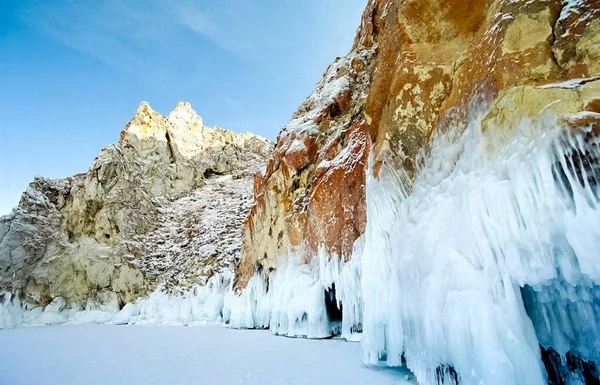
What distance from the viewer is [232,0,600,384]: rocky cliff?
2926 millimetres

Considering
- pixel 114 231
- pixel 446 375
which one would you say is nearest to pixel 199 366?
pixel 446 375

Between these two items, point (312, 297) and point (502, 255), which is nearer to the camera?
point (502, 255)

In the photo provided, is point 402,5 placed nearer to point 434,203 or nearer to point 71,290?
point 434,203

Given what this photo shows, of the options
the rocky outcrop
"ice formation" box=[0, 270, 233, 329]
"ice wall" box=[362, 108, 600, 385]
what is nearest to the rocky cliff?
"ice wall" box=[362, 108, 600, 385]

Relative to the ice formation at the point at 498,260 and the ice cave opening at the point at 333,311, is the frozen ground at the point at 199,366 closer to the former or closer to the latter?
the ice formation at the point at 498,260

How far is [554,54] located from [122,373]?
30.0ft

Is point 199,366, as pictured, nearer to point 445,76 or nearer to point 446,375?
point 446,375

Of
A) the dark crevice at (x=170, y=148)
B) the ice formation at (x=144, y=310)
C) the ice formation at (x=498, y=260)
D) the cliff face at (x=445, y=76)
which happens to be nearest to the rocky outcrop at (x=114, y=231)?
the ice formation at (x=144, y=310)

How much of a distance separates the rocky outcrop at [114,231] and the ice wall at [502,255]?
2273 cm

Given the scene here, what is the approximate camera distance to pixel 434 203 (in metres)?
4.73

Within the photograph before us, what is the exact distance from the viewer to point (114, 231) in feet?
98.0

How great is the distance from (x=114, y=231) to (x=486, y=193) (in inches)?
1347

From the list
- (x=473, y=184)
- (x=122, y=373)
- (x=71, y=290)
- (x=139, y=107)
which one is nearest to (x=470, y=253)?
(x=473, y=184)

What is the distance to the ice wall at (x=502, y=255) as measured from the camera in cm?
283
